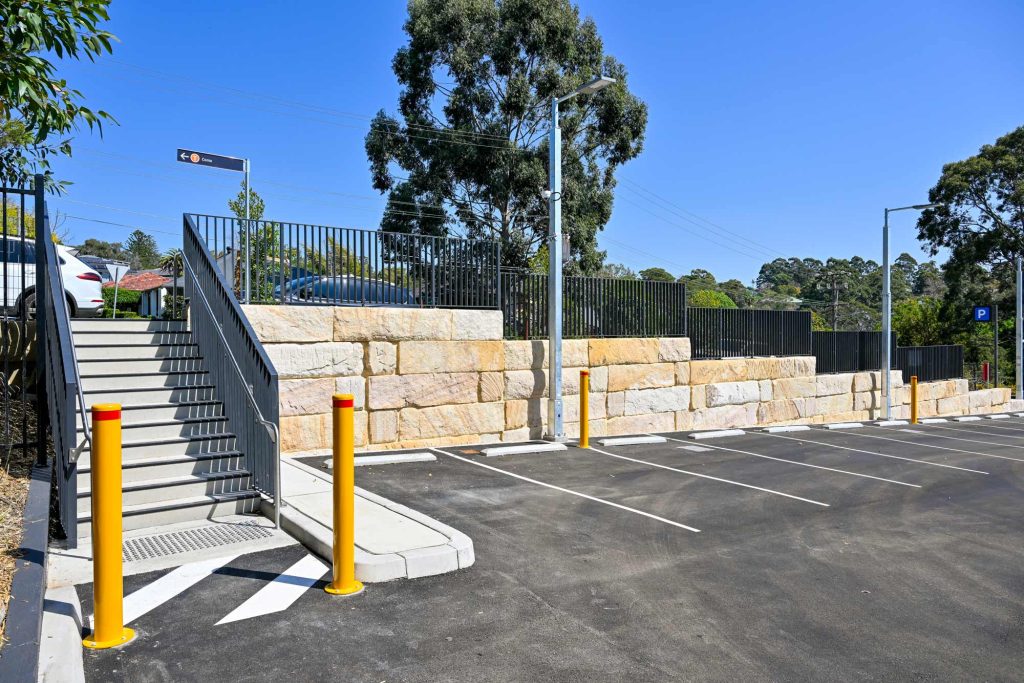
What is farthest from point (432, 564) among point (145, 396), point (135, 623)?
point (145, 396)

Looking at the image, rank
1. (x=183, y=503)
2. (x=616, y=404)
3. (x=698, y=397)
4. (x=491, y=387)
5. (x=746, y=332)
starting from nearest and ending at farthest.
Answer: (x=183, y=503) < (x=491, y=387) < (x=616, y=404) < (x=698, y=397) < (x=746, y=332)

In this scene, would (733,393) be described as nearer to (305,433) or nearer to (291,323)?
(305,433)

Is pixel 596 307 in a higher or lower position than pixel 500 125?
lower

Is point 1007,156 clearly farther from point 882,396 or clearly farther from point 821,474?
point 821,474

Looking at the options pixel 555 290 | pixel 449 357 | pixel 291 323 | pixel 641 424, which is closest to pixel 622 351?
pixel 641 424

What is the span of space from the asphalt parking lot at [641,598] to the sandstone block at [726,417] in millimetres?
7802

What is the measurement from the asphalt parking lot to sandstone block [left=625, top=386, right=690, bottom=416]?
20.1ft

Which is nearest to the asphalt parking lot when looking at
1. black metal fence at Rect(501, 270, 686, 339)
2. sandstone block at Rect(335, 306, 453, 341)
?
sandstone block at Rect(335, 306, 453, 341)

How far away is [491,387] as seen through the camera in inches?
506

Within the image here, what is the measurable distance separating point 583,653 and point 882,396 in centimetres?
2366

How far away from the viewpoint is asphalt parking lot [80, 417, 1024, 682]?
3977mm

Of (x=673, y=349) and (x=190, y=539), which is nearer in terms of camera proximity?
(x=190, y=539)

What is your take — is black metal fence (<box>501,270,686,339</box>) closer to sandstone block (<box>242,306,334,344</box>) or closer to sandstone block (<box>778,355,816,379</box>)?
sandstone block (<box>242,306,334,344</box>)

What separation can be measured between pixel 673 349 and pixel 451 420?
20.3 ft
